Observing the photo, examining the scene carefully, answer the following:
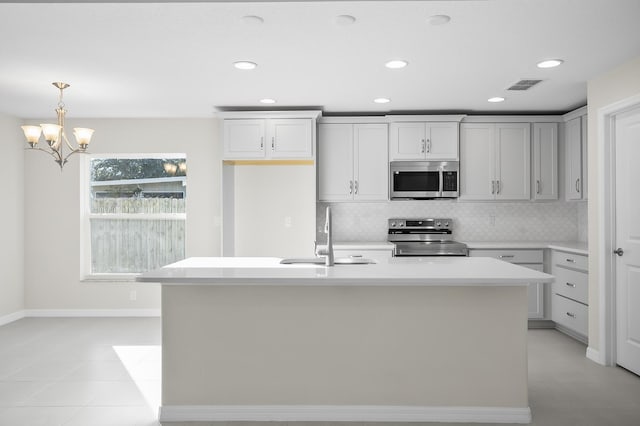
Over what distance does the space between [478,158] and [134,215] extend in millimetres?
4050

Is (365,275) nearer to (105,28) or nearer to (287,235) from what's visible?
(105,28)

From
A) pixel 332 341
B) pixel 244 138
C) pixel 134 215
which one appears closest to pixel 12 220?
pixel 134 215

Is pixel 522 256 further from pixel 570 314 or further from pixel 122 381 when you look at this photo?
pixel 122 381

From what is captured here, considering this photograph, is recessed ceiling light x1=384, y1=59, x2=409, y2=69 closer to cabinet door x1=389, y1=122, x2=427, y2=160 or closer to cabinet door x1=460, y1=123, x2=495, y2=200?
cabinet door x1=389, y1=122, x2=427, y2=160

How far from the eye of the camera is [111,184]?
5762 mm

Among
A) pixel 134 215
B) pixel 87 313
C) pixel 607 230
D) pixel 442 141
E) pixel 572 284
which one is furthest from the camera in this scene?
pixel 134 215

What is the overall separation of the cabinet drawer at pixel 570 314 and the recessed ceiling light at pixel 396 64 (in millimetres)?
2756

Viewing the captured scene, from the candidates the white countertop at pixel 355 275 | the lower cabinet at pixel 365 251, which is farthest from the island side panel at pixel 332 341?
the lower cabinet at pixel 365 251

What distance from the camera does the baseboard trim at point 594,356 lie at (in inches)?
150

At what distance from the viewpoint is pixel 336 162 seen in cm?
532

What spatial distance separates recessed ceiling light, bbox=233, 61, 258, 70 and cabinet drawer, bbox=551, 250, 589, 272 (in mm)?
3327

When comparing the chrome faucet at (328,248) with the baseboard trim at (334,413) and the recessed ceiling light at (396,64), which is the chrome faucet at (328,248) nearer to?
the baseboard trim at (334,413)

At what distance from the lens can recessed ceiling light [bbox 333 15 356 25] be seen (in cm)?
266

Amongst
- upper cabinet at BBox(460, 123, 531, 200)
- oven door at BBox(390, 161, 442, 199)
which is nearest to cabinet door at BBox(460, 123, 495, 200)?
upper cabinet at BBox(460, 123, 531, 200)
